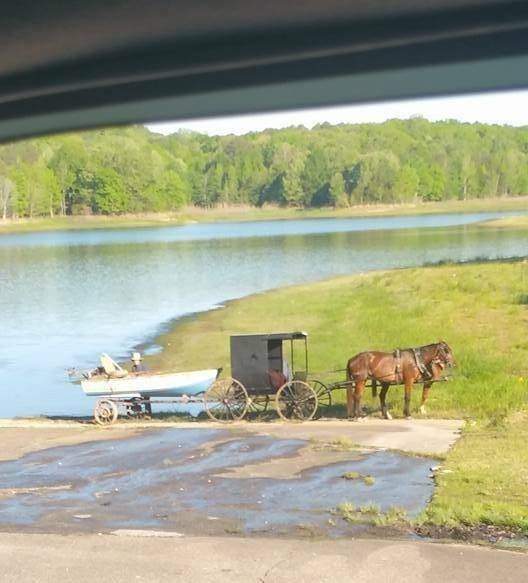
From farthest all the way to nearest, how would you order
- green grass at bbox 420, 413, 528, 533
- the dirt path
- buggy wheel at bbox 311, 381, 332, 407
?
buggy wheel at bbox 311, 381, 332, 407
green grass at bbox 420, 413, 528, 533
the dirt path

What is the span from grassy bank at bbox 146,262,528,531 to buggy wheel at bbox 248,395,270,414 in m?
1.35

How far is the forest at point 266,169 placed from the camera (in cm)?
10488

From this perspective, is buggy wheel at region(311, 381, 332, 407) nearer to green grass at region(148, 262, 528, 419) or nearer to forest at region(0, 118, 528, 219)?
green grass at region(148, 262, 528, 419)

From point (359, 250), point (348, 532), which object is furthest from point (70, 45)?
→ point (359, 250)

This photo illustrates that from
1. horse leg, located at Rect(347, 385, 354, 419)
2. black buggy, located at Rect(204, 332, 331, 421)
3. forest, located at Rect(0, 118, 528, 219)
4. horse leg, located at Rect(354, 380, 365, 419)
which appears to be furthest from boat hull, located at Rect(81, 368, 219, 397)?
forest, located at Rect(0, 118, 528, 219)

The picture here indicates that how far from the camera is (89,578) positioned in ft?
29.6

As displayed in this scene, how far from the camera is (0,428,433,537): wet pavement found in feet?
36.6

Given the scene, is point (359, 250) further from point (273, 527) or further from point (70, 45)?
point (70, 45)

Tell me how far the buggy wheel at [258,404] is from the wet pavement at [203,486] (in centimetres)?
297

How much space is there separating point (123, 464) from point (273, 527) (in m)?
4.04

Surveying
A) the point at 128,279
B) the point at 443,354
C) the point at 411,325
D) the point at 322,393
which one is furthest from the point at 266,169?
the point at 443,354

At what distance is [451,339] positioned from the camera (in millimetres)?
27203

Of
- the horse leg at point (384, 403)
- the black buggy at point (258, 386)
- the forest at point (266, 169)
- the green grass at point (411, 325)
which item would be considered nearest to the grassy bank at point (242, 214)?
the forest at point (266, 169)

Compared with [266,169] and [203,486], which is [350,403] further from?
[266,169]
